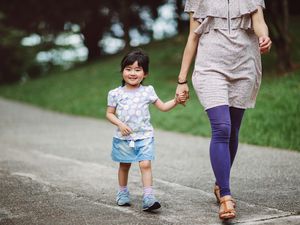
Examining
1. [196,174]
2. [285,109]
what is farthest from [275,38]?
[196,174]

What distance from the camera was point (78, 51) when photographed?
28953mm

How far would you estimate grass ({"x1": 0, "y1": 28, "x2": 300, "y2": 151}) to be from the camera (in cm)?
845

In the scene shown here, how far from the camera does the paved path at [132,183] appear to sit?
4047 mm

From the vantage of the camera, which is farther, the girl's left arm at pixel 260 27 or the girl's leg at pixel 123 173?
the girl's leg at pixel 123 173

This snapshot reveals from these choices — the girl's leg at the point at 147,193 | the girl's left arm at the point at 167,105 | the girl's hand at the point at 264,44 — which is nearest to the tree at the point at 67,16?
the girl's left arm at the point at 167,105

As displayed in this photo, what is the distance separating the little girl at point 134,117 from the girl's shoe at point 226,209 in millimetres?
658

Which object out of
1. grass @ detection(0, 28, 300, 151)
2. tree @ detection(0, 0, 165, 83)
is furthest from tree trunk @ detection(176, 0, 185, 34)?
grass @ detection(0, 28, 300, 151)

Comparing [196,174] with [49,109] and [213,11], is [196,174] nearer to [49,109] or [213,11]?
[213,11]

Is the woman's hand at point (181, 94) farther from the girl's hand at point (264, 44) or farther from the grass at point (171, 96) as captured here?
the grass at point (171, 96)

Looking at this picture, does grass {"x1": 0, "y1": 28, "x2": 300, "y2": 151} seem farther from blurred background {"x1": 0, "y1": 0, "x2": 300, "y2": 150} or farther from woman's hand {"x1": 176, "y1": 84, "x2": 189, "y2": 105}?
woman's hand {"x1": 176, "y1": 84, "x2": 189, "y2": 105}

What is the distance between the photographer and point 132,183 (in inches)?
212

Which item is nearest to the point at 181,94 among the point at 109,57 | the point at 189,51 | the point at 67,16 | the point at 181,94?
the point at 181,94

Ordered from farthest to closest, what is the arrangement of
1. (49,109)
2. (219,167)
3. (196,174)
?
1. (49,109)
2. (196,174)
3. (219,167)

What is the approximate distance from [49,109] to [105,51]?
14744 millimetres
